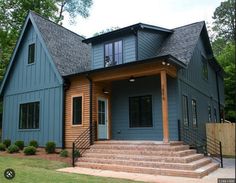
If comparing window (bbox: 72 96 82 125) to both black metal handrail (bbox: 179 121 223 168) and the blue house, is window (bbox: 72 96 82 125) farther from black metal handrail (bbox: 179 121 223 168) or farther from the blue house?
black metal handrail (bbox: 179 121 223 168)

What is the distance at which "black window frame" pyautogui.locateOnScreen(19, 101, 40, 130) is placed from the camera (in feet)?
49.7

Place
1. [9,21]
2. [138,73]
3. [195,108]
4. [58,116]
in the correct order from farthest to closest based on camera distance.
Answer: [9,21], [195,108], [58,116], [138,73]

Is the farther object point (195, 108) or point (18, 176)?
point (195, 108)

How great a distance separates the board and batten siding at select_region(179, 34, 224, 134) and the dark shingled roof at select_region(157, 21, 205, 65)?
0.87 meters

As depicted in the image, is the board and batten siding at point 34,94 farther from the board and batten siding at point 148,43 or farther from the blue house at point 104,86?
the board and batten siding at point 148,43

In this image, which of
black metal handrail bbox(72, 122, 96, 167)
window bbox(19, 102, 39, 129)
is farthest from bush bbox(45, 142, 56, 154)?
window bbox(19, 102, 39, 129)

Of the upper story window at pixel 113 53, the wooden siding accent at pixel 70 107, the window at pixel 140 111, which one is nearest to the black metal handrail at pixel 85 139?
the wooden siding accent at pixel 70 107

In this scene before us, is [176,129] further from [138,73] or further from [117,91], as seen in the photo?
[117,91]

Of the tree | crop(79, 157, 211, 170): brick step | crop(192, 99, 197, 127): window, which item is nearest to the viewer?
crop(79, 157, 211, 170): brick step

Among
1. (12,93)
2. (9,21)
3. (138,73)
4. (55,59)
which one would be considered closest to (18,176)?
(138,73)

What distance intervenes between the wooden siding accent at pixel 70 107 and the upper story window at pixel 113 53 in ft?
5.37

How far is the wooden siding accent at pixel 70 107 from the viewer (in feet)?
43.7

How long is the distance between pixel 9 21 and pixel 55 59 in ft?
47.9

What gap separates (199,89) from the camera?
16484mm
